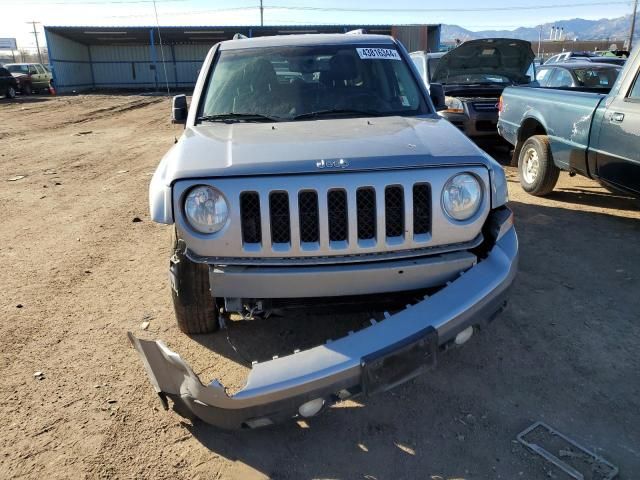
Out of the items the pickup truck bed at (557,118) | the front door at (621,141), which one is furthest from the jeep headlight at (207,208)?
the pickup truck bed at (557,118)

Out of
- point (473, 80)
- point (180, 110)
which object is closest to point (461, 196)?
point (180, 110)

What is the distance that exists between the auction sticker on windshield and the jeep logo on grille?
6.30 ft

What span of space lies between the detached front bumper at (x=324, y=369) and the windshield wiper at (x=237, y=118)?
1881 mm

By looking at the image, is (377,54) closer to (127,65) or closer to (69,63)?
(69,63)

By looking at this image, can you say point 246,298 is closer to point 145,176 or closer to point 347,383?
point 347,383

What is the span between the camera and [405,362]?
2.29 m

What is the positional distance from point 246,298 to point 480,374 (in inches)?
58.5

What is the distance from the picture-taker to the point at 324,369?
2174mm

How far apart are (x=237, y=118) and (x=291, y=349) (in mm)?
1677

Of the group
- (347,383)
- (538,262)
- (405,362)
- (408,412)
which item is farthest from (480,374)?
(538,262)

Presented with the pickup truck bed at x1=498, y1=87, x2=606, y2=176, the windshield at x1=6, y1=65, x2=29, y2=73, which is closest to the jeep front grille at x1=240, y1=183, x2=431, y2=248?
the pickup truck bed at x1=498, y1=87, x2=606, y2=176

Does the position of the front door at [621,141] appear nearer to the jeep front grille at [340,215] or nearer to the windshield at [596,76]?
the jeep front grille at [340,215]

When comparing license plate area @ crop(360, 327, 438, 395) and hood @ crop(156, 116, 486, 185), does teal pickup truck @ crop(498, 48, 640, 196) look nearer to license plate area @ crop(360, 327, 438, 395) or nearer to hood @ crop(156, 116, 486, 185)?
hood @ crop(156, 116, 486, 185)

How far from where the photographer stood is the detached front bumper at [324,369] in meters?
2.16
